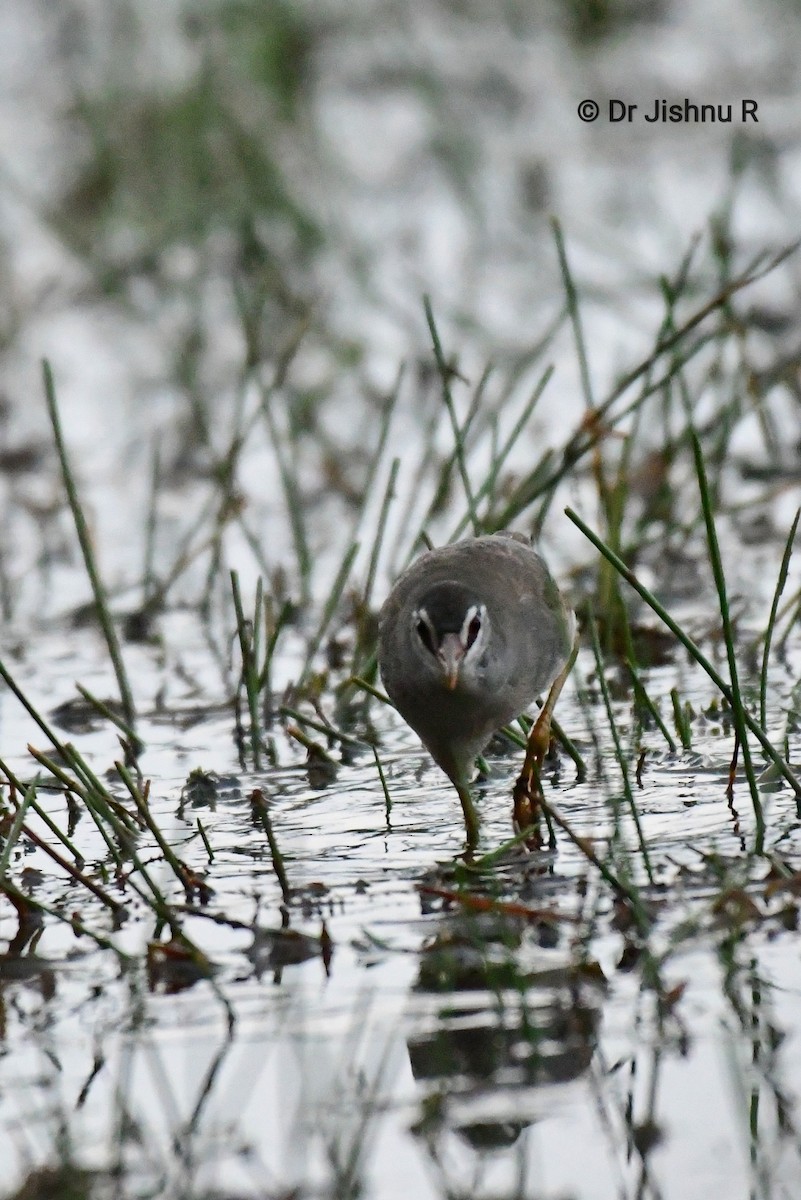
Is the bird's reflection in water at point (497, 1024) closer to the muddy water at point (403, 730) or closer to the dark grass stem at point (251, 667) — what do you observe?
the muddy water at point (403, 730)

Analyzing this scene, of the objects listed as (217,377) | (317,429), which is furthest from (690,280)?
(217,377)

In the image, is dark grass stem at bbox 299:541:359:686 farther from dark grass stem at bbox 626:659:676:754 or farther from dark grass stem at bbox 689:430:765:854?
dark grass stem at bbox 689:430:765:854

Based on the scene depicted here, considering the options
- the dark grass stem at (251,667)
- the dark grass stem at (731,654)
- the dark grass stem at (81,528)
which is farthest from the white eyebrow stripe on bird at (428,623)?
the dark grass stem at (81,528)

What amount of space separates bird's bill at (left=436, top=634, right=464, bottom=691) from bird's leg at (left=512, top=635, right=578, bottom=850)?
33 centimetres

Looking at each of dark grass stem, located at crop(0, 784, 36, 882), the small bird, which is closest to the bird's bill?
the small bird

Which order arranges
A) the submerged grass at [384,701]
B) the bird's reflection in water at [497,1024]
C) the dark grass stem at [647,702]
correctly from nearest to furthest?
the bird's reflection in water at [497,1024], the submerged grass at [384,701], the dark grass stem at [647,702]

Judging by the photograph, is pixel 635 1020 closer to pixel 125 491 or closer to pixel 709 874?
pixel 709 874

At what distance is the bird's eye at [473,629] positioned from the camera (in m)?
4.81

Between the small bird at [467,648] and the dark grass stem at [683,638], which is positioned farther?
the small bird at [467,648]

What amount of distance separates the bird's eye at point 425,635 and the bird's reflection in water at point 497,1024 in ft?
2.50

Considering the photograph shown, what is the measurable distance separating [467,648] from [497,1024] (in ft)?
3.99

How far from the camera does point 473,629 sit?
15.9 feet

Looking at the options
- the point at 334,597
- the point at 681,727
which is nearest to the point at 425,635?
the point at 681,727

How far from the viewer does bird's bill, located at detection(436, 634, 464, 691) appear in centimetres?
466
